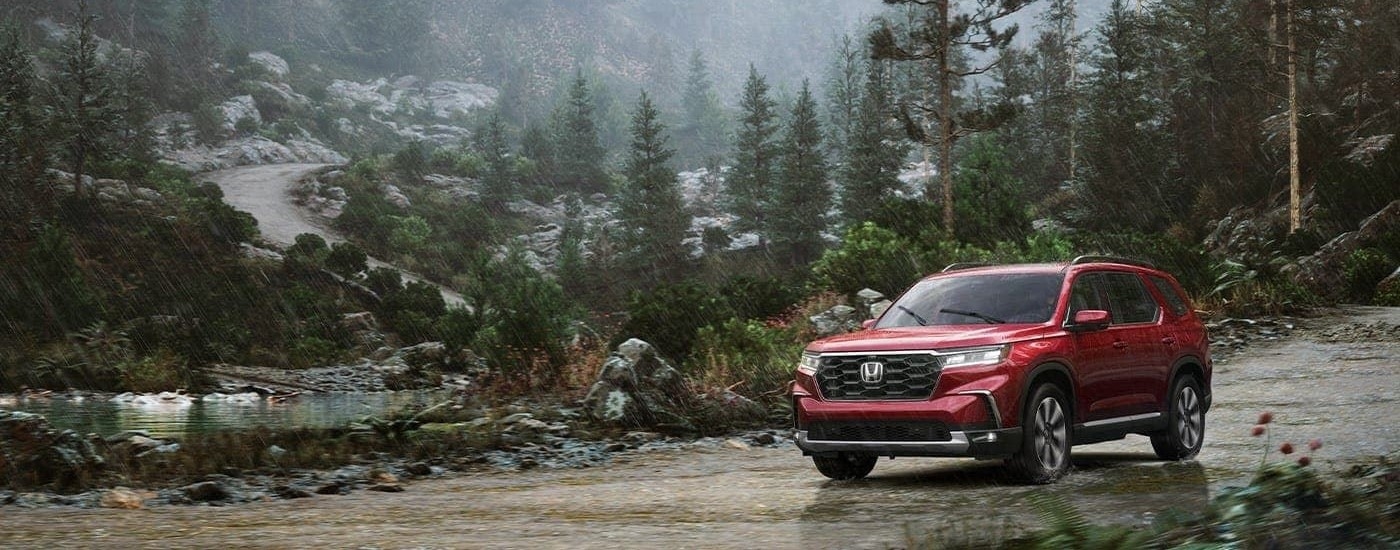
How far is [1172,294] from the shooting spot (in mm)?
10547

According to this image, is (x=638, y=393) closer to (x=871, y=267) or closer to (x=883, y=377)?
(x=883, y=377)

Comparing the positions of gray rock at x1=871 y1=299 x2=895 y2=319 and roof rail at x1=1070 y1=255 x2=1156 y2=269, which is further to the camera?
gray rock at x1=871 y1=299 x2=895 y2=319

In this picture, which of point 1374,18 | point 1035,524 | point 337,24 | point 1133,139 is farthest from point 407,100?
point 1035,524

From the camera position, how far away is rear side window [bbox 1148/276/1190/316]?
10.4 metres

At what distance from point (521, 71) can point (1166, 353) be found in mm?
146241

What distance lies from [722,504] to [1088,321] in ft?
9.77

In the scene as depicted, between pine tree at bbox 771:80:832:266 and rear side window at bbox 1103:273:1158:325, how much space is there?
53.1 metres

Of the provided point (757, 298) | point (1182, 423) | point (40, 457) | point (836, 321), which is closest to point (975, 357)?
point (1182, 423)

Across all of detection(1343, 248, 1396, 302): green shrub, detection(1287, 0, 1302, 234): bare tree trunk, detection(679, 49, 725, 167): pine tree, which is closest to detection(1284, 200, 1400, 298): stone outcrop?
detection(1343, 248, 1396, 302): green shrub

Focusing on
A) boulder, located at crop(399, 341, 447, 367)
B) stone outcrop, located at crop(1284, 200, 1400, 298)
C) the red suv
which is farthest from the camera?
boulder, located at crop(399, 341, 447, 367)

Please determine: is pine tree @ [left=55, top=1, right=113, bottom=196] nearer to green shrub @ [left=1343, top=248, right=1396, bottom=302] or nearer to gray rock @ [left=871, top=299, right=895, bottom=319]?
gray rock @ [left=871, top=299, right=895, bottom=319]

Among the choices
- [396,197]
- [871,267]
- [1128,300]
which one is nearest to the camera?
[1128,300]

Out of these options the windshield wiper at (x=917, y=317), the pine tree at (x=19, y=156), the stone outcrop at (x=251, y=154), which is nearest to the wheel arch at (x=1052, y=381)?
the windshield wiper at (x=917, y=317)

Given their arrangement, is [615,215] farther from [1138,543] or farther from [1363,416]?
[1138,543]
